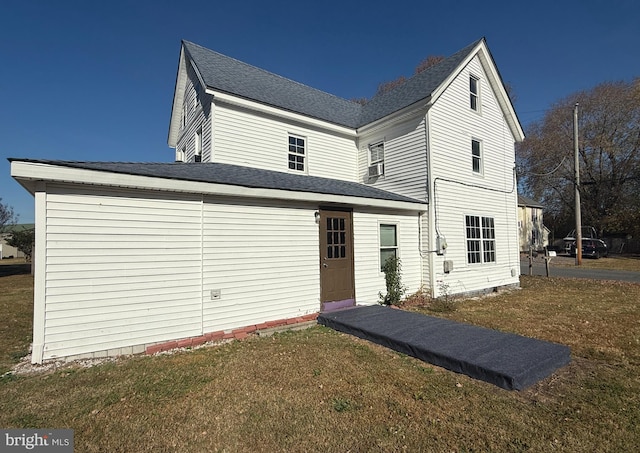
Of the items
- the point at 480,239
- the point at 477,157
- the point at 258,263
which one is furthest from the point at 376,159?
the point at 258,263

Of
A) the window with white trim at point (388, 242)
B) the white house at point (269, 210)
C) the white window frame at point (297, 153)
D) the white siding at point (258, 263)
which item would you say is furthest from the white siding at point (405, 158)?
the white siding at point (258, 263)

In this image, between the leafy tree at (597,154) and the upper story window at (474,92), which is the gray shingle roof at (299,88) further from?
the leafy tree at (597,154)

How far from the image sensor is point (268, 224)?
7.17m

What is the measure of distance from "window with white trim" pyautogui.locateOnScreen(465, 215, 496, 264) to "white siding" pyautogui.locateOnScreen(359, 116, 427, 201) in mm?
2491

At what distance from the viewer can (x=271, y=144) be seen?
35.2ft

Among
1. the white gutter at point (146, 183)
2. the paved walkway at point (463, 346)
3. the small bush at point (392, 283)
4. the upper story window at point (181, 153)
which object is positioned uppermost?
the upper story window at point (181, 153)

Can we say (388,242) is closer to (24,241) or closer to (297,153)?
(297,153)

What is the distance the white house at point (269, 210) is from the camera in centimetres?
509

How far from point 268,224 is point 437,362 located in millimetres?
4418

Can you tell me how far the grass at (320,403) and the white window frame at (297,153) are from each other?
6994mm

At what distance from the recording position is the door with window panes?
26.2 feet

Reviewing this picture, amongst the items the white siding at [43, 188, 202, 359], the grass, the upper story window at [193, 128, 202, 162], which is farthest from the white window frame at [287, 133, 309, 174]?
the grass

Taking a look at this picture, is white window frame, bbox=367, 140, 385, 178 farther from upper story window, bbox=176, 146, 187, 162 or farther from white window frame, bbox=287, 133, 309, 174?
upper story window, bbox=176, 146, 187, 162

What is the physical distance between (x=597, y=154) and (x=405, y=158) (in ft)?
112
